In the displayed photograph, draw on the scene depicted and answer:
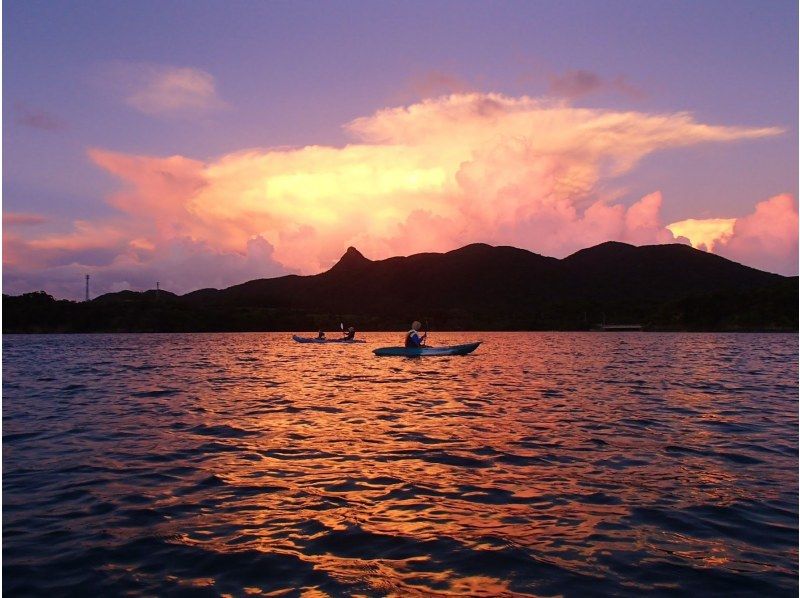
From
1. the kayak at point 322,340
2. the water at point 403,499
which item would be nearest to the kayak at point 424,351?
the water at point 403,499

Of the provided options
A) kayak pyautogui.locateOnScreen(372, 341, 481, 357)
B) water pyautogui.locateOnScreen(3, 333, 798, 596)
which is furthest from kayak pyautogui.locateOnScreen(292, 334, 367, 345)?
water pyautogui.locateOnScreen(3, 333, 798, 596)

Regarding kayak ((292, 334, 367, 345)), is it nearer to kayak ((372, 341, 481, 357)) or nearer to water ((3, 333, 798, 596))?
kayak ((372, 341, 481, 357))

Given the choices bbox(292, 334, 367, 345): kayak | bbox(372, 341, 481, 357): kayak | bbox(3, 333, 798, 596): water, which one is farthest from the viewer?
bbox(292, 334, 367, 345): kayak

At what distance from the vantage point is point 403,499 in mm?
10695

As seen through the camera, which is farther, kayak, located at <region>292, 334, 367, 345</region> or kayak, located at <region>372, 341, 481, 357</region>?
kayak, located at <region>292, 334, 367, 345</region>

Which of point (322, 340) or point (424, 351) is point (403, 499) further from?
point (322, 340)

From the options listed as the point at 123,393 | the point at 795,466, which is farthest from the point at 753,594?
the point at 123,393

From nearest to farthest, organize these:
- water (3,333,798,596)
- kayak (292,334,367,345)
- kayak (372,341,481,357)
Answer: water (3,333,798,596) → kayak (372,341,481,357) → kayak (292,334,367,345)

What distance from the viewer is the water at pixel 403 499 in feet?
24.8

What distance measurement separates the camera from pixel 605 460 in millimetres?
13570

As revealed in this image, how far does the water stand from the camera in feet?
24.8

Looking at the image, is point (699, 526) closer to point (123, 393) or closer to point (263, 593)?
point (263, 593)

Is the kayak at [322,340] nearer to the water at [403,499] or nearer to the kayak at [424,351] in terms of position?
the kayak at [424,351]

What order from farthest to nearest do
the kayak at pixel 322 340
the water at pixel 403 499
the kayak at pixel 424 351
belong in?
the kayak at pixel 322 340 → the kayak at pixel 424 351 → the water at pixel 403 499
